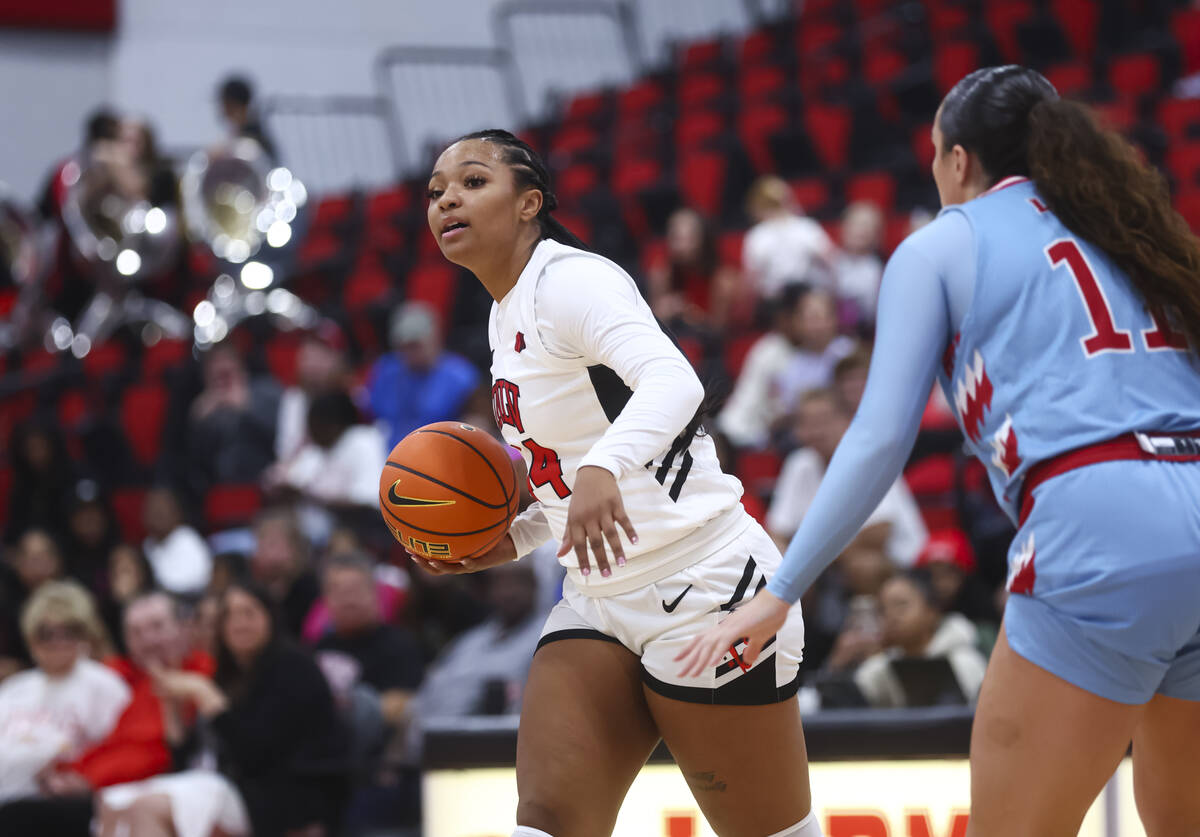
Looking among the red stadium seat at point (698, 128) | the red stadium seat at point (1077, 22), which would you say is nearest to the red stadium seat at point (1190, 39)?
the red stadium seat at point (1077, 22)

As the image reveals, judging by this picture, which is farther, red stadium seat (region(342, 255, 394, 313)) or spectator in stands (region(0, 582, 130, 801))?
red stadium seat (region(342, 255, 394, 313))

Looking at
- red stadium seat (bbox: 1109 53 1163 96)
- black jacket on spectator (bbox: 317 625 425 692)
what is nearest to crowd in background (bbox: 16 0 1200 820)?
black jacket on spectator (bbox: 317 625 425 692)

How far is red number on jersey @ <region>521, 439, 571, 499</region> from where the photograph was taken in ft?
9.05

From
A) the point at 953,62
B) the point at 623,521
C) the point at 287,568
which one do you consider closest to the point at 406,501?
the point at 623,521

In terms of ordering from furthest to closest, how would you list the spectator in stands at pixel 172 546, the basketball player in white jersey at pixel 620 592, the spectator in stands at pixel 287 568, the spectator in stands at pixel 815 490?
the spectator in stands at pixel 172 546, the spectator in stands at pixel 287 568, the spectator in stands at pixel 815 490, the basketball player in white jersey at pixel 620 592

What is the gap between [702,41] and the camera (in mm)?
14961

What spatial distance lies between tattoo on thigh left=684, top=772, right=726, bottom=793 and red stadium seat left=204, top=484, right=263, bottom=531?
6317mm

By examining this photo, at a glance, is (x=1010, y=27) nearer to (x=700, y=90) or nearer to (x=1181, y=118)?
(x=1181, y=118)

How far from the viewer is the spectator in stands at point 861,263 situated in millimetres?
8117

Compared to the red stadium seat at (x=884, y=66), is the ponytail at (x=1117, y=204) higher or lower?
lower

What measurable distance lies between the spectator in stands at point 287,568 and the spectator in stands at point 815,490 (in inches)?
91.8

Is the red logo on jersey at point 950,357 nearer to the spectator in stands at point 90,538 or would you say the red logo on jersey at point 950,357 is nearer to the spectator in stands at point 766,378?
the spectator in stands at point 766,378

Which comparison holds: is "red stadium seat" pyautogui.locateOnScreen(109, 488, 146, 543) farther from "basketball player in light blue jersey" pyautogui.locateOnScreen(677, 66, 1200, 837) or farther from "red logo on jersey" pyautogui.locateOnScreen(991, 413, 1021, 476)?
"red logo on jersey" pyautogui.locateOnScreen(991, 413, 1021, 476)

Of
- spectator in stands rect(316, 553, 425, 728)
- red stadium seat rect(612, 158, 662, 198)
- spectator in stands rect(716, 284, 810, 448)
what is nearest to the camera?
spectator in stands rect(316, 553, 425, 728)
